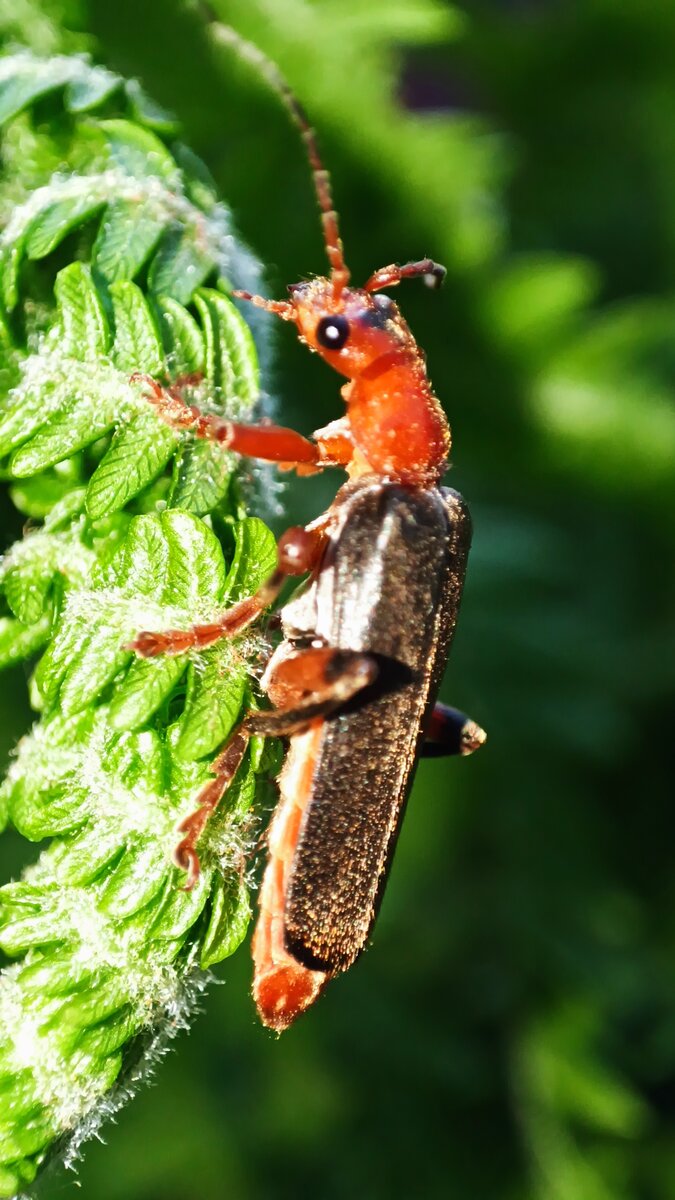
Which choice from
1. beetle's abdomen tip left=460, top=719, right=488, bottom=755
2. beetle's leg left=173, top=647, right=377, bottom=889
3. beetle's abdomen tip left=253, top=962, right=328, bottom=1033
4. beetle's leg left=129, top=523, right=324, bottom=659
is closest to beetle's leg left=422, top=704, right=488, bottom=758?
beetle's abdomen tip left=460, top=719, right=488, bottom=755

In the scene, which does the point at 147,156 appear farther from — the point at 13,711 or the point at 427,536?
the point at 13,711

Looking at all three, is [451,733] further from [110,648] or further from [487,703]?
[487,703]

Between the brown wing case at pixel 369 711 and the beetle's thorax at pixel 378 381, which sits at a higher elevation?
the beetle's thorax at pixel 378 381

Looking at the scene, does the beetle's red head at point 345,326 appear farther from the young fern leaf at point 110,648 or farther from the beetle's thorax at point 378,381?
the young fern leaf at point 110,648

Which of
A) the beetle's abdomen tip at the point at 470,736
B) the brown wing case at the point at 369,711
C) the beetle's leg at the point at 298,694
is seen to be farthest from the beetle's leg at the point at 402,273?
the beetle's abdomen tip at the point at 470,736

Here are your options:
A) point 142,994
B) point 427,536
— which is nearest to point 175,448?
point 427,536

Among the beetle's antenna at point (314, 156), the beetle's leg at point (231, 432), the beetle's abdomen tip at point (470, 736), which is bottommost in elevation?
the beetle's abdomen tip at point (470, 736)

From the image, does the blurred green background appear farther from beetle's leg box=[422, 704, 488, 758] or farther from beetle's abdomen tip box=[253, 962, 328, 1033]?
beetle's abdomen tip box=[253, 962, 328, 1033]

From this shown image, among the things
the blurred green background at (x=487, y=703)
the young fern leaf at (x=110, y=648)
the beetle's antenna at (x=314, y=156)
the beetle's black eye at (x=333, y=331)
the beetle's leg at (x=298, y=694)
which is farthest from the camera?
the blurred green background at (x=487, y=703)
